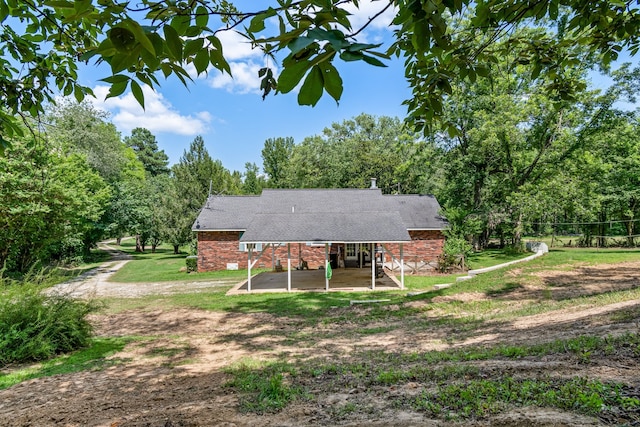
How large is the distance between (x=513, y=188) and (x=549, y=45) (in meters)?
24.5

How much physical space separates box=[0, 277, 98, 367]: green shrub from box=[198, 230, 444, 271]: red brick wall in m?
16.1

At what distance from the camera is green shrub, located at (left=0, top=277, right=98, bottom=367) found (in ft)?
22.6

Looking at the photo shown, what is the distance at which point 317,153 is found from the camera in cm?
4725

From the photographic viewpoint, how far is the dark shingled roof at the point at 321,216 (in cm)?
1706

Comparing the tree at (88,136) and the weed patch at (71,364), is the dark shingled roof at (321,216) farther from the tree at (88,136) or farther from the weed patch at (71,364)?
the tree at (88,136)

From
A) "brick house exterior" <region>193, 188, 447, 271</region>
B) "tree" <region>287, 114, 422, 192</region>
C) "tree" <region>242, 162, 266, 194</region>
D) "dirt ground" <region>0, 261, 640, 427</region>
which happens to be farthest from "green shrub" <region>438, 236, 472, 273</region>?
"tree" <region>242, 162, 266, 194</region>

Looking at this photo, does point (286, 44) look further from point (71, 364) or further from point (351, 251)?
point (351, 251)

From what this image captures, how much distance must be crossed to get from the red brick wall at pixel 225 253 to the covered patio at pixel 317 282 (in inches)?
79.3

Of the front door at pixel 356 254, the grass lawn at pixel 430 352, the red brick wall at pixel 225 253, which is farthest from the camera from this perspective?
the front door at pixel 356 254

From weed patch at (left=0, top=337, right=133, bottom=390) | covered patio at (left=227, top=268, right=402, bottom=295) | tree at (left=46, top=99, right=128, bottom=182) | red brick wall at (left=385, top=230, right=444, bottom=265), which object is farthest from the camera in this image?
tree at (left=46, top=99, right=128, bottom=182)

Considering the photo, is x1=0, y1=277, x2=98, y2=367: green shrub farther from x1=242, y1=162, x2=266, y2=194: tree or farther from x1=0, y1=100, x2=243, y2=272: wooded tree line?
x1=242, y1=162, x2=266, y2=194: tree

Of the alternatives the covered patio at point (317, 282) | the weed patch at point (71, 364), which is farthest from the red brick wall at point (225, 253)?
the weed patch at point (71, 364)

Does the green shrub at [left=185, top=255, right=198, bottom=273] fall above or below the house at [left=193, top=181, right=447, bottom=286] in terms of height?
below

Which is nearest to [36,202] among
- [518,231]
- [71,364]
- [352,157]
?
[71,364]
